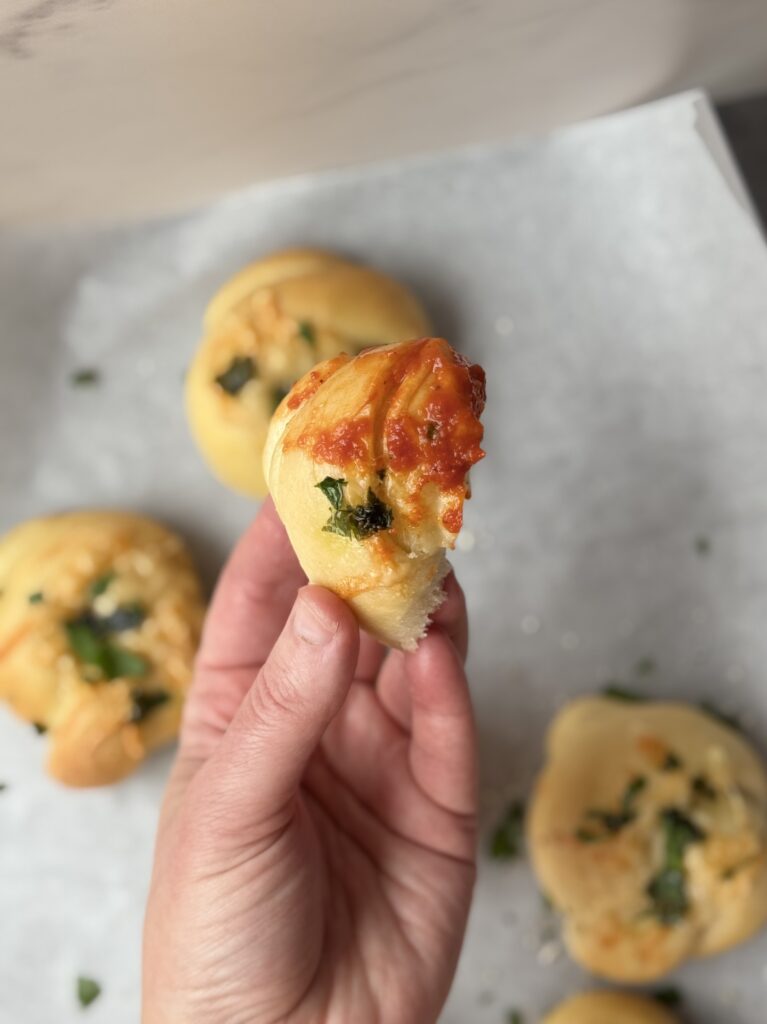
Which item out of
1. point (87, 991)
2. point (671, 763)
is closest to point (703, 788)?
point (671, 763)

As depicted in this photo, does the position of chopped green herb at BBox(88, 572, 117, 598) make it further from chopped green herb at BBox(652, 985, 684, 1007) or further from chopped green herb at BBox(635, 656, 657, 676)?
chopped green herb at BBox(652, 985, 684, 1007)

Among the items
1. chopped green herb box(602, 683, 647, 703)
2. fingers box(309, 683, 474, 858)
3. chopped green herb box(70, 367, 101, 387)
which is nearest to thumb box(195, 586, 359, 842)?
fingers box(309, 683, 474, 858)

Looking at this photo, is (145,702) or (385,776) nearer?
(385,776)

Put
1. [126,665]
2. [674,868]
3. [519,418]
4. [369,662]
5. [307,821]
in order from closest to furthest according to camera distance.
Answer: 1. [307,821]
2. [369,662]
3. [674,868]
4. [126,665]
5. [519,418]

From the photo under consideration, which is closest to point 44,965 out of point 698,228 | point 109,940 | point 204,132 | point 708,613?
point 109,940

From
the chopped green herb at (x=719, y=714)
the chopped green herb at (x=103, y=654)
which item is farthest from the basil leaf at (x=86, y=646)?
the chopped green herb at (x=719, y=714)

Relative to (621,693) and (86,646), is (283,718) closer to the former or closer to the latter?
(86,646)

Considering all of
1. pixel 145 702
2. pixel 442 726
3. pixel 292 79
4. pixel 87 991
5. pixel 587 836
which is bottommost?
pixel 587 836

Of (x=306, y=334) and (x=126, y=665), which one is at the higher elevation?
(x=306, y=334)
